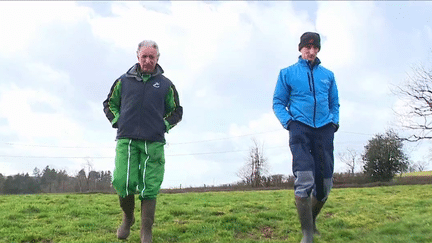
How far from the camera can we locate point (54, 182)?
217 feet

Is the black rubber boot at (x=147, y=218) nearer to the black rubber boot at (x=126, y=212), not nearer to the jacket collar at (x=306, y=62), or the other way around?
the black rubber boot at (x=126, y=212)

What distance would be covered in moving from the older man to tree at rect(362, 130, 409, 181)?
132 feet

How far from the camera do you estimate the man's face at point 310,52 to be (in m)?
4.58

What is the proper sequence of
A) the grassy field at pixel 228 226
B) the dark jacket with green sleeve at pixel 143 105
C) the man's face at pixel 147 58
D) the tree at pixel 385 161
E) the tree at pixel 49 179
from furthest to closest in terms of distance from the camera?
Answer: the tree at pixel 49 179, the tree at pixel 385 161, the grassy field at pixel 228 226, the man's face at pixel 147 58, the dark jacket with green sleeve at pixel 143 105

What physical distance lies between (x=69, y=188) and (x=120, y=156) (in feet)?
225

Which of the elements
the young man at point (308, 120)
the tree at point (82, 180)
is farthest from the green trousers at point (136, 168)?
the tree at point (82, 180)

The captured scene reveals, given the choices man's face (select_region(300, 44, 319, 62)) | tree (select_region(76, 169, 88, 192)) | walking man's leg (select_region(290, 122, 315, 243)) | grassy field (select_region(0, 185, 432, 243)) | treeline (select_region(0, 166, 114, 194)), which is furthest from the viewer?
tree (select_region(76, 169, 88, 192))

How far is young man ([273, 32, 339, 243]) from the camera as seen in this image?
4.22 m

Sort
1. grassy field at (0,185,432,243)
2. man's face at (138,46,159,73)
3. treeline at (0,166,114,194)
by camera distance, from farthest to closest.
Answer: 1. treeline at (0,166,114,194)
2. grassy field at (0,185,432,243)
3. man's face at (138,46,159,73)

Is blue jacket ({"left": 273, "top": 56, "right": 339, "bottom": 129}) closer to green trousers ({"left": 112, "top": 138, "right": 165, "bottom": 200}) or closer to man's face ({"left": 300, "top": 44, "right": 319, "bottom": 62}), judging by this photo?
man's face ({"left": 300, "top": 44, "right": 319, "bottom": 62})

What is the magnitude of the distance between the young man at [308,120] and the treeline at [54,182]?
5216 cm

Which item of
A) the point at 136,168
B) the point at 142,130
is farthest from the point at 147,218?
the point at 142,130

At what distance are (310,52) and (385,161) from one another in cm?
4019

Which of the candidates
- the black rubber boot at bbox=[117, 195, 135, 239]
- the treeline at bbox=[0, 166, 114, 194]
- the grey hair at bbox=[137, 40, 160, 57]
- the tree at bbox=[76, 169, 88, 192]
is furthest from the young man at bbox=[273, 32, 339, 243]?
the tree at bbox=[76, 169, 88, 192]
